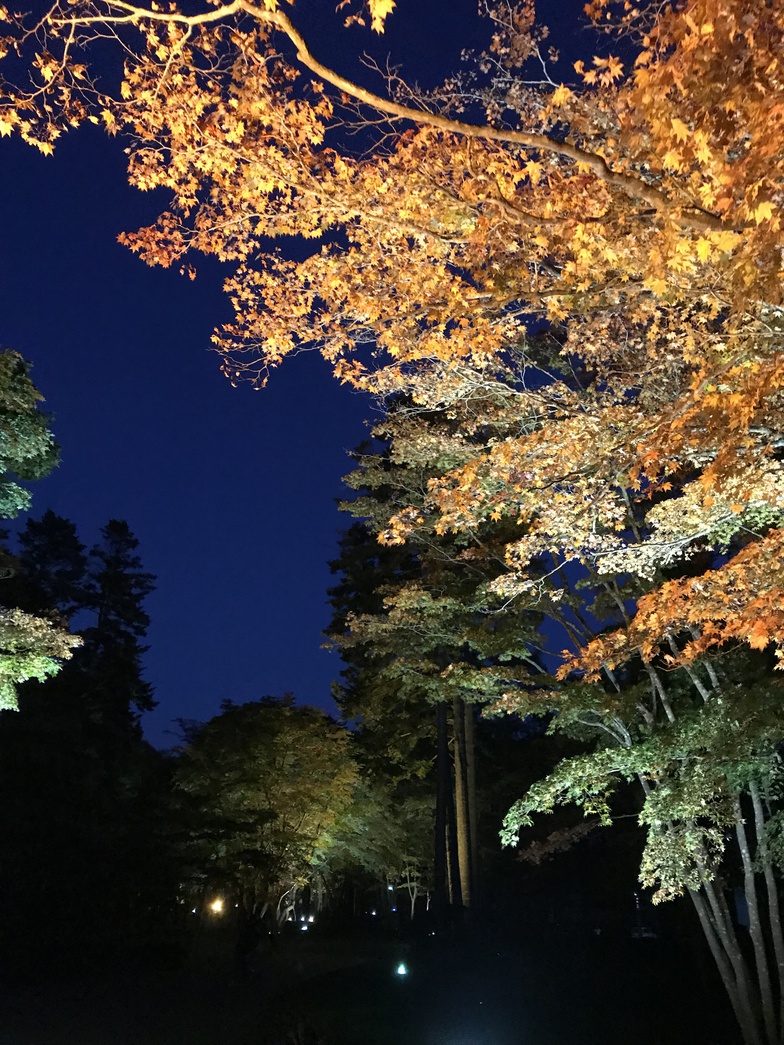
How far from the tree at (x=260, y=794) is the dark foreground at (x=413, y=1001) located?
1.96 meters

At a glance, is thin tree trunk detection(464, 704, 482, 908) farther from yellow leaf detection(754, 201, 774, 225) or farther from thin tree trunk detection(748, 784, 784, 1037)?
yellow leaf detection(754, 201, 774, 225)

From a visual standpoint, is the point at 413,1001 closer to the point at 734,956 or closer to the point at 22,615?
the point at 734,956

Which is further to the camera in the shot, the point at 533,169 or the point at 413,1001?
Answer: the point at 413,1001

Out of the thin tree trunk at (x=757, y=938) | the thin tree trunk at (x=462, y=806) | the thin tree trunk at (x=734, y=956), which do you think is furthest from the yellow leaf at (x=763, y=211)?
the thin tree trunk at (x=462, y=806)

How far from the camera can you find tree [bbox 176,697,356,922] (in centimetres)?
1655

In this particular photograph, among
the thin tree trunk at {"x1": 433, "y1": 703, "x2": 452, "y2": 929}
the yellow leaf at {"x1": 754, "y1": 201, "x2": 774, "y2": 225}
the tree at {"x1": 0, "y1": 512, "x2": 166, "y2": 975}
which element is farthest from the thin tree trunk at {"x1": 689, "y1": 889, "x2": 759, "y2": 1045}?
the tree at {"x1": 0, "y1": 512, "x2": 166, "y2": 975}

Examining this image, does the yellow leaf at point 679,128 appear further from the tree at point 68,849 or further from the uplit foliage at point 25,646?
the tree at point 68,849

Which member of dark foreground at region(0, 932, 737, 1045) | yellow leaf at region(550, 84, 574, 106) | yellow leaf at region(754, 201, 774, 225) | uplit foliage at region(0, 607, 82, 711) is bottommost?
dark foreground at region(0, 932, 737, 1045)

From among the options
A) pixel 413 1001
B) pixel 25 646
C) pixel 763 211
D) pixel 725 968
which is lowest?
pixel 413 1001

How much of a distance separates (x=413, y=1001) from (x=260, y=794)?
18.8 ft

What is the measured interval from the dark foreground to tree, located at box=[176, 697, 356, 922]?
1.96 m

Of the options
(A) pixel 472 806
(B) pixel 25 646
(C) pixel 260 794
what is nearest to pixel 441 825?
(A) pixel 472 806

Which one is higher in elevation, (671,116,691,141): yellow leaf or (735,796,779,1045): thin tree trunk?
Result: (671,116,691,141): yellow leaf

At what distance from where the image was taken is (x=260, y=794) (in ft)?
59.1
